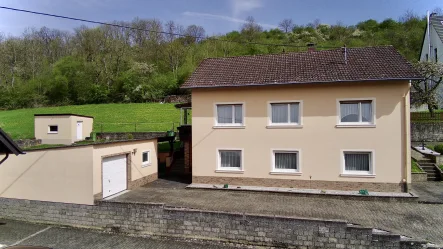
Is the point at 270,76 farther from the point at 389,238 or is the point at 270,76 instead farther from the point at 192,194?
the point at 389,238

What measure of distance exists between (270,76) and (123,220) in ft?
29.5

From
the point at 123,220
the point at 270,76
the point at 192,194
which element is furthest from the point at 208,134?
the point at 123,220

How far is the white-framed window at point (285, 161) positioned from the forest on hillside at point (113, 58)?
3384cm

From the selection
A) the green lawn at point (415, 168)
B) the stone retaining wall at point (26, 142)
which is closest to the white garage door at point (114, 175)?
the green lawn at point (415, 168)

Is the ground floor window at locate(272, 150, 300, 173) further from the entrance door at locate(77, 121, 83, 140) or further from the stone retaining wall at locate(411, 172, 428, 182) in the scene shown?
the entrance door at locate(77, 121, 83, 140)

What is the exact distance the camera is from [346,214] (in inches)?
399

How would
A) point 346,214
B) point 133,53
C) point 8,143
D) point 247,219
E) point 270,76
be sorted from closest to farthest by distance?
point 8,143, point 247,219, point 346,214, point 270,76, point 133,53

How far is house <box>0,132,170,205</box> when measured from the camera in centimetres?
1146

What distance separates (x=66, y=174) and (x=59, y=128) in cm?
1718

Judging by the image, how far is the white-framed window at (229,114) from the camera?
566 inches

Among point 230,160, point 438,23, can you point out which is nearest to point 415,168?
point 230,160

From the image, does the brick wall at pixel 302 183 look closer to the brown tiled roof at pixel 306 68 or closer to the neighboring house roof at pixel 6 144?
the brown tiled roof at pixel 306 68

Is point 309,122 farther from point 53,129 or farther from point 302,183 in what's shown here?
point 53,129

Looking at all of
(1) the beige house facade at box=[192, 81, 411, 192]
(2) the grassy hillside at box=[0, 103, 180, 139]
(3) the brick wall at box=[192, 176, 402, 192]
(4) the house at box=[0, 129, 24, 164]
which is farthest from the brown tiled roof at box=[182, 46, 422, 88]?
(2) the grassy hillside at box=[0, 103, 180, 139]
